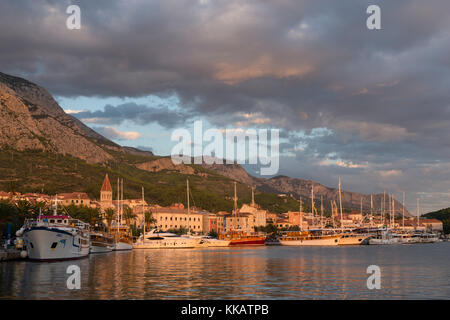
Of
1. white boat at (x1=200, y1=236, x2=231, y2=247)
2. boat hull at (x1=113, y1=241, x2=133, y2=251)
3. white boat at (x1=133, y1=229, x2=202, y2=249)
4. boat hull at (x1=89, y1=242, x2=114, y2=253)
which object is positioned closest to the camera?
boat hull at (x1=89, y1=242, x2=114, y2=253)

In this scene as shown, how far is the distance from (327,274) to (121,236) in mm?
95956

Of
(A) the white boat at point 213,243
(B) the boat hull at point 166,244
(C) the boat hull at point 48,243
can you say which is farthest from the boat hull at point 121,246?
(C) the boat hull at point 48,243

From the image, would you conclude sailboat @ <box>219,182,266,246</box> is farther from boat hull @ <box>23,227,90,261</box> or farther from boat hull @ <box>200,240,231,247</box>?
boat hull @ <box>23,227,90,261</box>

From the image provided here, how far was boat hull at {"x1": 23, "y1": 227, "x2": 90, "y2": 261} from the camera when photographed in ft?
219

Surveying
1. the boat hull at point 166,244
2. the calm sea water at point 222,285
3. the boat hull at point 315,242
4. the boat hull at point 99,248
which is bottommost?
the boat hull at point 315,242

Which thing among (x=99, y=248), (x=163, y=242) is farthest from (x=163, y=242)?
(x=99, y=248)

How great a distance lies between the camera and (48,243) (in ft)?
221

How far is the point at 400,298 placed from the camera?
111ft

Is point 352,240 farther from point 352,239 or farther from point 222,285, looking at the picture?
point 222,285

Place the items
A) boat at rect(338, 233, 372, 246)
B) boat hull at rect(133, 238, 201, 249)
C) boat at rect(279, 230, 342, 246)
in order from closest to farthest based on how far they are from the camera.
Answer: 1. boat hull at rect(133, 238, 201, 249)
2. boat at rect(279, 230, 342, 246)
3. boat at rect(338, 233, 372, 246)

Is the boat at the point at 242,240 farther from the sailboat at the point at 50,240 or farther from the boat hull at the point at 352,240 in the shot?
the sailboat at the point at 50,240

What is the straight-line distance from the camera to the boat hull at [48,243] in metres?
66.9

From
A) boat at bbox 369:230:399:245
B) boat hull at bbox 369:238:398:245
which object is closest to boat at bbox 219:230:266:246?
boat hull at bbox 369:238:398:245
